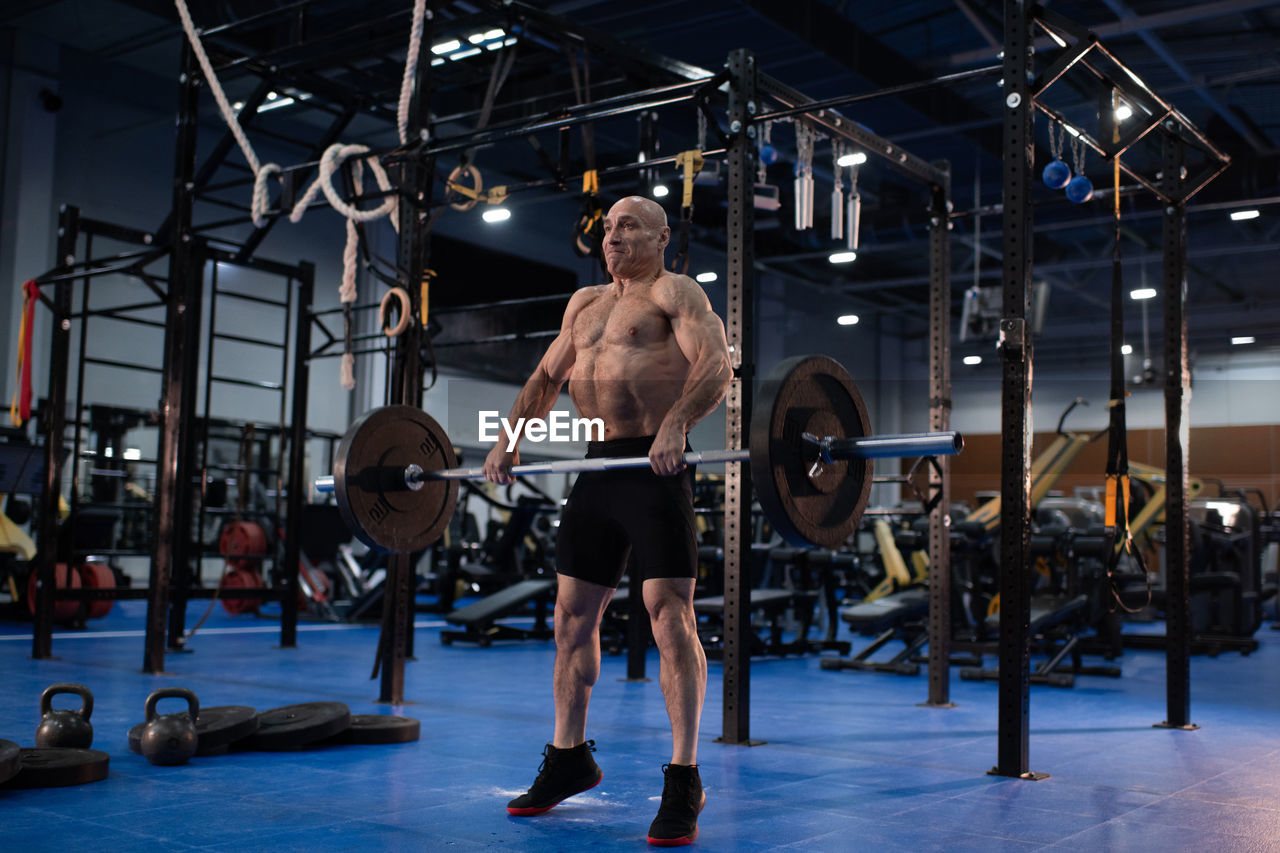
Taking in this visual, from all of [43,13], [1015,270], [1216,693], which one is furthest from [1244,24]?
[43,13]

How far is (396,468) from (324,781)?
2.99ft

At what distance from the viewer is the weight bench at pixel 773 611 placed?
6.68 metres

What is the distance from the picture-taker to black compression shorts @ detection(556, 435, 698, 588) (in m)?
2.69

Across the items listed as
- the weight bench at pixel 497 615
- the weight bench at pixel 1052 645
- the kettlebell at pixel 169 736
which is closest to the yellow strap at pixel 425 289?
the kettlebell at pixel 169 736

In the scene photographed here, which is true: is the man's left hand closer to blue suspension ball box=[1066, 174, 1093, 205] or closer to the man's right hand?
the man's right hand

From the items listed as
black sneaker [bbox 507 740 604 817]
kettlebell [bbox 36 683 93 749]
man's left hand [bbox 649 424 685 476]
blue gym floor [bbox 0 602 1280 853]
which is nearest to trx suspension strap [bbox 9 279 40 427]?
blue gym floor [bbox 0 602 1280 853]

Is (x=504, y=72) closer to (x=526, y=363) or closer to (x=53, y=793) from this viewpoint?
(x=53, y=793)

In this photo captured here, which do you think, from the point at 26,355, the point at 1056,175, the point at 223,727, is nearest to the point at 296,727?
the point at 223,727

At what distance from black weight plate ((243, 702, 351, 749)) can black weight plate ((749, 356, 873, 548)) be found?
1752mm

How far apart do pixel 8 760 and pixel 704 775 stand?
1838 millimetres

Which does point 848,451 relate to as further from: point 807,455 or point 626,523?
point 626,523

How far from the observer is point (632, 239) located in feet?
9.24

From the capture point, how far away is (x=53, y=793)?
112 inches

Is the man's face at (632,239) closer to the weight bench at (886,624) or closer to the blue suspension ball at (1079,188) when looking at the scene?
the blue suspension ball at (1079,188)
